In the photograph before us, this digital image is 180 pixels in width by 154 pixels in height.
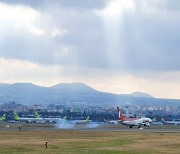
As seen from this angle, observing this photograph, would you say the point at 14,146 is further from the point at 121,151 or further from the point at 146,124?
the point at 146,124

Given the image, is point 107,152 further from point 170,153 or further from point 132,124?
point 132,124

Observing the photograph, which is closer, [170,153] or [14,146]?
[170,153]

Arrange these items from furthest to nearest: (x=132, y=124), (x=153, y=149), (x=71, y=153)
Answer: (x=132, y=124) → (x=153, y=149) → (x=71, y=153)

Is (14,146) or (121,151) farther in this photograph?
(14,146)

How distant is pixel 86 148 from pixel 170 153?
45.3 ft

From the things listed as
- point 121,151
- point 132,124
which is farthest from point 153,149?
point 132,124

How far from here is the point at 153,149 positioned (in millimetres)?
76625

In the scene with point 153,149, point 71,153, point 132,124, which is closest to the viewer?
point 71,153

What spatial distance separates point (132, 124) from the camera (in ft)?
597

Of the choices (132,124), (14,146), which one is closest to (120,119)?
(132,124)

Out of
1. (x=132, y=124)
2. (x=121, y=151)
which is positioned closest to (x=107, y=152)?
(x=121, y=151)

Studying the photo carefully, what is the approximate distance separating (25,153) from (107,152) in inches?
457

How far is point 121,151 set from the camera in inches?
2876

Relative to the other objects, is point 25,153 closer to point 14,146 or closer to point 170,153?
point 14,146
